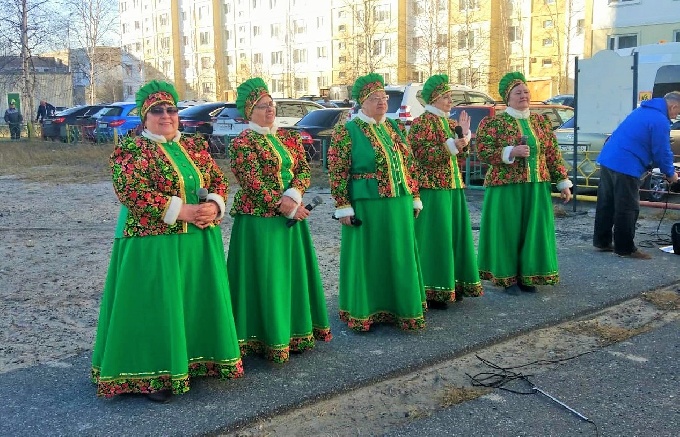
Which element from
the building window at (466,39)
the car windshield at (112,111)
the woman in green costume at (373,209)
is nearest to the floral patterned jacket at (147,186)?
the woman in green costume at (373,209)

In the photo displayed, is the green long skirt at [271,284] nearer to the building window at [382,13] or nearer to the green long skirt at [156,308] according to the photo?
the green long skirt at [156,308]

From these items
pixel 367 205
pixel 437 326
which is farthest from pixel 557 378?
pixel 367 205

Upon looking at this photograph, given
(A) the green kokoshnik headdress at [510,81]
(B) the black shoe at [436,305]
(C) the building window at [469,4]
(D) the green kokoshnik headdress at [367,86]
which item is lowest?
(B) the black shoe at [436,305]

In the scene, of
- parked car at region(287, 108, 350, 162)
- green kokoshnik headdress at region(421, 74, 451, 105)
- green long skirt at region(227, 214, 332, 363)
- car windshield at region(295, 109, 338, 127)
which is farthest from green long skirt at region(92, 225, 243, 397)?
car windshield at region(295, 109, 338, 127)

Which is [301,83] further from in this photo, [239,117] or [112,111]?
[239,117]

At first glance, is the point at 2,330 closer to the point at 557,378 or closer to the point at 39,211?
the point at 557,378

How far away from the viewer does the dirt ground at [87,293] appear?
164 inches

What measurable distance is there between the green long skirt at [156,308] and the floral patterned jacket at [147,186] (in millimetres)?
69

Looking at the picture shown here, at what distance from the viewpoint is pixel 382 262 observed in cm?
529

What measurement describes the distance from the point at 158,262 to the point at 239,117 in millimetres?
15220

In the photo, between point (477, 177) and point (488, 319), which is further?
point (477, 177)

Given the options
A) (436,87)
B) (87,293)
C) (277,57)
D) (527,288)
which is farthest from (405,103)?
(277,57)

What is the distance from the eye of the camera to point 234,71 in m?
70.9

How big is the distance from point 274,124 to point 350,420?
6.37ft
